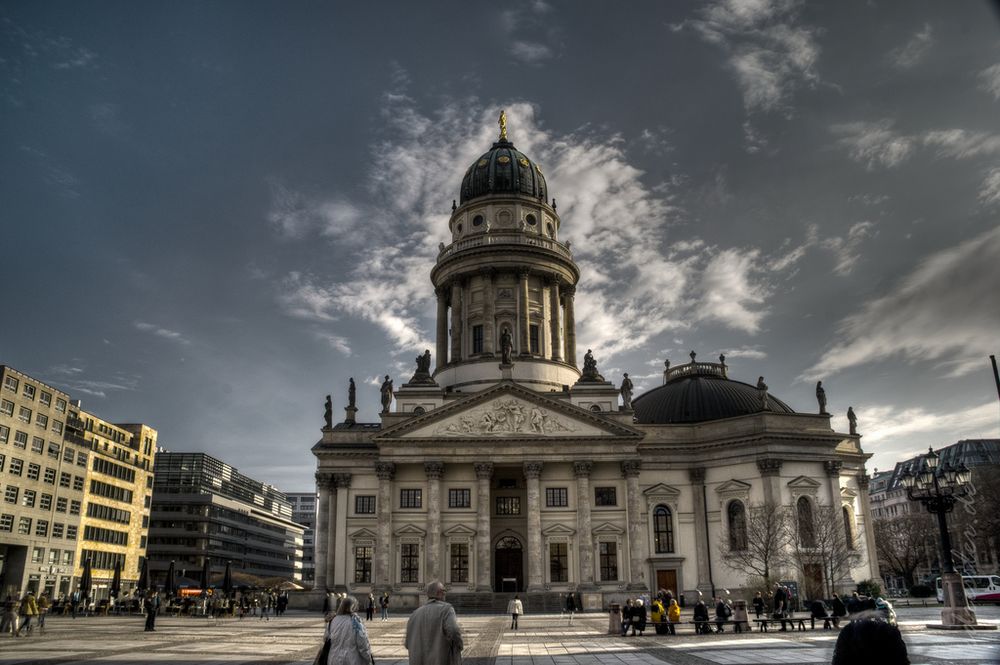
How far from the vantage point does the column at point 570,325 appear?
7419 centimetres

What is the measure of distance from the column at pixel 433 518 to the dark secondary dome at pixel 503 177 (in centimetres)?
3108

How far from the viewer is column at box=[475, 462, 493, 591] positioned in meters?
55.4

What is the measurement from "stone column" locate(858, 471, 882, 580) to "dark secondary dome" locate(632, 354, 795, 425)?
8249 mm

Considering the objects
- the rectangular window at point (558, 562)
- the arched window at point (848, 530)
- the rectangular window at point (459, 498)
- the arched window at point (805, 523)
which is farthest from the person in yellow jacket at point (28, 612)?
the arched window at point (848, 530)

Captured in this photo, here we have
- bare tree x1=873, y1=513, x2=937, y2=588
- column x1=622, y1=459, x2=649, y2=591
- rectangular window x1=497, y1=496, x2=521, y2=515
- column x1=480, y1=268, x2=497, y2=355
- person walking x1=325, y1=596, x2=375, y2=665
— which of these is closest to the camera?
person walking x1=325, y1=596, x2=375, y2=665

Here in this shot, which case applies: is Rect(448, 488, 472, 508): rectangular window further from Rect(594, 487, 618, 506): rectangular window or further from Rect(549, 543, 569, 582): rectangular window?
Rect(594, 487, 618, 506): rectangular window

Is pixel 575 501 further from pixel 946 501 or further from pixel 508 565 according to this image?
pixel 946 501

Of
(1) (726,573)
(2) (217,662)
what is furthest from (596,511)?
(2) (217,662)

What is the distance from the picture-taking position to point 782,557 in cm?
5428

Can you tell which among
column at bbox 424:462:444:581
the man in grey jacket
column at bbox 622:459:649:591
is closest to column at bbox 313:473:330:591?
column at bbox 424:462:444:581

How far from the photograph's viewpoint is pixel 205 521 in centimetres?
11175

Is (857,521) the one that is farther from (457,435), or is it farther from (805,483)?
(457,435)

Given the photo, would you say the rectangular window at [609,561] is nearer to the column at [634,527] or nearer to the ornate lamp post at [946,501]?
the column at [634,527]

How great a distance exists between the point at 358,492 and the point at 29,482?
109 feet
